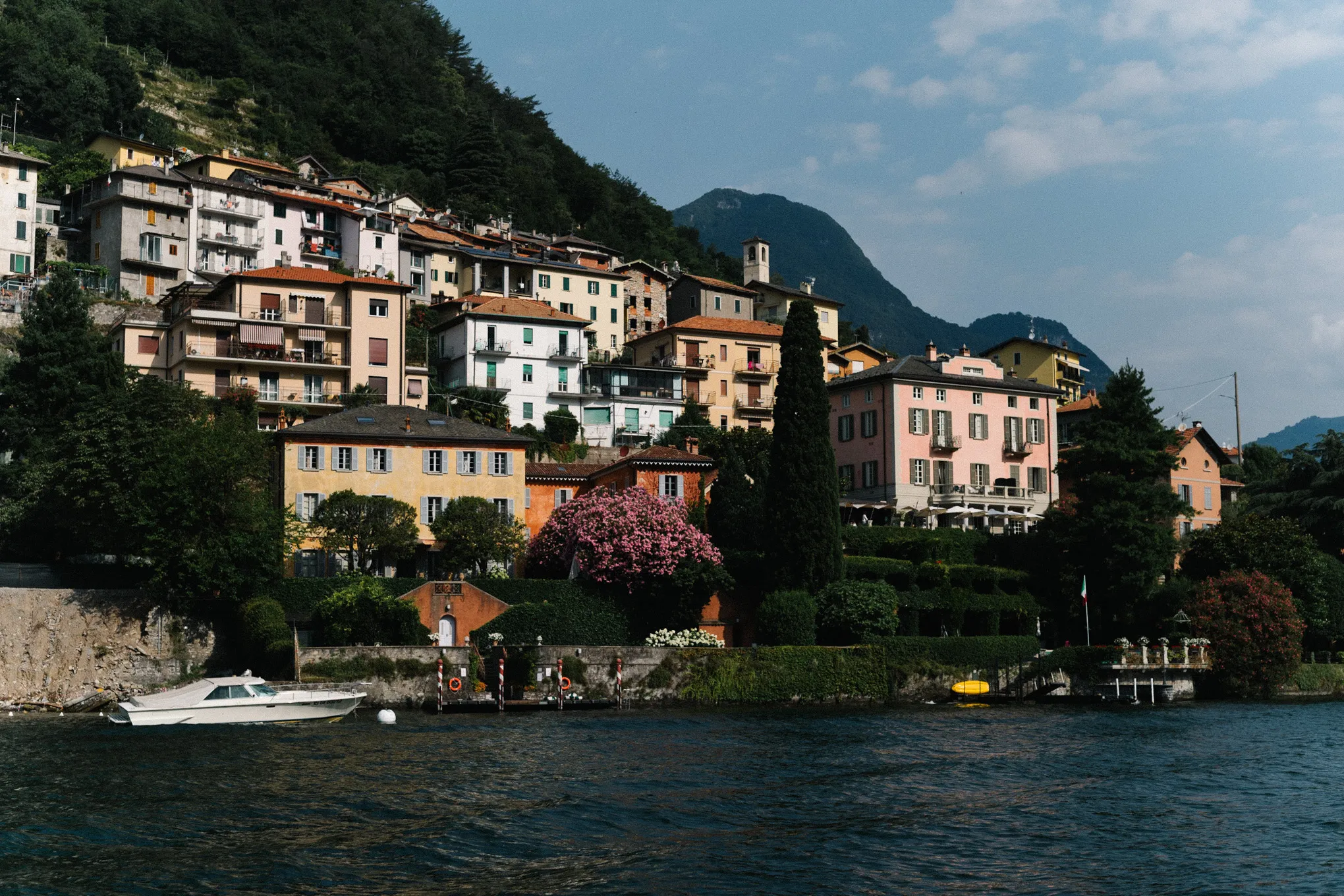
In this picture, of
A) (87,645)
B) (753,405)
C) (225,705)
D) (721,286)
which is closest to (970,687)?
(225,705)

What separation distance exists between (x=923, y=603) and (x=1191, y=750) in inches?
880

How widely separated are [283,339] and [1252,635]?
180ft

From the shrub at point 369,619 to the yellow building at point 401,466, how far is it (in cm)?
829

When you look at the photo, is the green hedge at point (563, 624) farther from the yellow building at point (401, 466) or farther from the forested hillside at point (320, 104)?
the forested hillside at point (320, 104)

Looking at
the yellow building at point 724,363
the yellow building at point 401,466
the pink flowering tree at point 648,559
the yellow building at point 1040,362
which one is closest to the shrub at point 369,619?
the yellow building at point 401,466

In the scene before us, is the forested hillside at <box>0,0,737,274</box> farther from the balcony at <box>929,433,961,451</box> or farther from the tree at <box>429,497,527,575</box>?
the tree at <box>429,497,527,575</box>

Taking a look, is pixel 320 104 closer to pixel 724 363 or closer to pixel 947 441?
pixel 724 363

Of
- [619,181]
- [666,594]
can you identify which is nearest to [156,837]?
[666,594]

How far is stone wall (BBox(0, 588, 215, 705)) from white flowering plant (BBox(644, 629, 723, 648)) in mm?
17466

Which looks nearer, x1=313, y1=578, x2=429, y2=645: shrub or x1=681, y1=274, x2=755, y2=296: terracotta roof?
x1=313, y1=578, x2=429, y2=645: shrub

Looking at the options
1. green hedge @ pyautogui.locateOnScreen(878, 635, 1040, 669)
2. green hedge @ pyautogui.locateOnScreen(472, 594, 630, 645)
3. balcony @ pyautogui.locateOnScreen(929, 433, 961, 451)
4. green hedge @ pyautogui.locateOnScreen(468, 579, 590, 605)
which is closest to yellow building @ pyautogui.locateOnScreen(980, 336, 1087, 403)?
balcony @ pyautogui.locateOnScreen(929, 433, 961, 451)

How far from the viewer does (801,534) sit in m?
54.9

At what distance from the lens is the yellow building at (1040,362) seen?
120562 millimetres

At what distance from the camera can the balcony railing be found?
9488 centimetres
